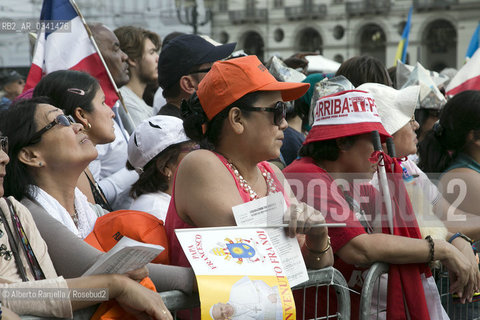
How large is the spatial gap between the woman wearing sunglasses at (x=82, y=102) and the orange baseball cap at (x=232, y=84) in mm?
900

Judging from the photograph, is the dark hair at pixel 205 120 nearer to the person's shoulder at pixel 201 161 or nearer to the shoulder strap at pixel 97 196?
the person's shoulder at pixel 201 161

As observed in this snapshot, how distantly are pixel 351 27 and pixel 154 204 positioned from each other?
61589mm

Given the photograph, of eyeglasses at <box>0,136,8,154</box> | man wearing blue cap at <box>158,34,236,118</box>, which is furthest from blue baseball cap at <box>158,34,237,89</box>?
eyeglasses at <box>0,136,8,154</box>

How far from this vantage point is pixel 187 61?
4.48 m

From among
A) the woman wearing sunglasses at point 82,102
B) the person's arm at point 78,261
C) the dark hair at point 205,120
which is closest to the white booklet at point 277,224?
the person's arm at point 78,261

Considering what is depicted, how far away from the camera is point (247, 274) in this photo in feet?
8.22

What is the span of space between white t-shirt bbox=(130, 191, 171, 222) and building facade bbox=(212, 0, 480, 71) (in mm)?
55175

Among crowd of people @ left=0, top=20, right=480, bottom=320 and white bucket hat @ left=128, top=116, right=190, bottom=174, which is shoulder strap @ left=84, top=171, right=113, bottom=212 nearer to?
crowd of people @ left=0, top=20, right=480, bottom=320

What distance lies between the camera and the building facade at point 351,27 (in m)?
58.3

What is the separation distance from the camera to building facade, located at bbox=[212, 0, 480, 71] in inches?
2296

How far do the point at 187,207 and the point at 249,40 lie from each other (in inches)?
2682

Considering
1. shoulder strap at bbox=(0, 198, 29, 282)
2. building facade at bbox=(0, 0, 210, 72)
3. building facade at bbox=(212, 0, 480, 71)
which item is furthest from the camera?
building facade at bbox=(212, 0, 480, 71)

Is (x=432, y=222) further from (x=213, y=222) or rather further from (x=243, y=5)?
(x=243, y=5)

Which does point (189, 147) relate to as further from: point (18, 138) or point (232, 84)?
point (18, 138)
